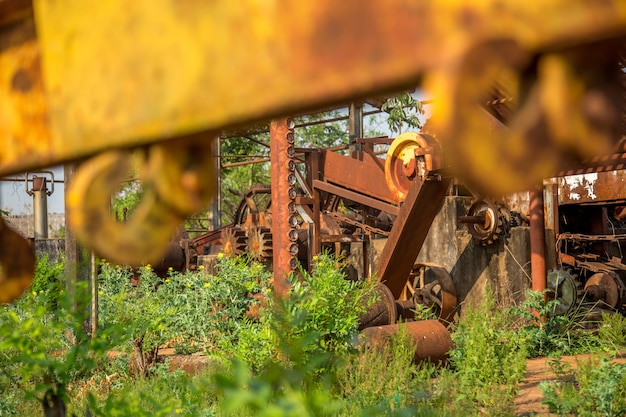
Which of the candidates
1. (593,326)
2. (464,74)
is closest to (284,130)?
(593,326)

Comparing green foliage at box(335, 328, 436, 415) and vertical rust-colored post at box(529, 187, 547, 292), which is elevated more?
vertical rust-colored post at box(529, 187, 547, 292)

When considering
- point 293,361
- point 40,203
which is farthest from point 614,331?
point 40,203

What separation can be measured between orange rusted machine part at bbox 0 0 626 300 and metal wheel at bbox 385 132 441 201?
7.76 metres

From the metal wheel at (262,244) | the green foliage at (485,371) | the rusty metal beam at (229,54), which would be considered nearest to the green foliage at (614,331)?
the green foliage at (485,371)

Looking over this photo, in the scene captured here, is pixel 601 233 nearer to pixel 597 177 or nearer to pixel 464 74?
pixel 597 177

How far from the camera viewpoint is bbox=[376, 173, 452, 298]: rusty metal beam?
30.2 feet

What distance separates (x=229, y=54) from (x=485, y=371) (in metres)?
5.41

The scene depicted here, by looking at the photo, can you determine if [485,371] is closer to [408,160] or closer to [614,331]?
[614,331]

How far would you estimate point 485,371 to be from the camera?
19.8ft

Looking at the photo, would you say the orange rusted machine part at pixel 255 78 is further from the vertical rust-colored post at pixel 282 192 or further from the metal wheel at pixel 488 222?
the metal wheel at pixel 488 222

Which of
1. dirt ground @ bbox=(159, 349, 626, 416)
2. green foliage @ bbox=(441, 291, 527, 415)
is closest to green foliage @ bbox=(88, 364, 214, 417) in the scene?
dirt ground @ bbox=(159, 349, 626, 416)

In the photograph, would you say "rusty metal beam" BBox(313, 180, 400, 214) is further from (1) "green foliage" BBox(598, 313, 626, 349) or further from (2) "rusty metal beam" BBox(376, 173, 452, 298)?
(1) "green foliage" BBox(598, 313, 626, 349)

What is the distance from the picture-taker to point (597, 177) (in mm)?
9625

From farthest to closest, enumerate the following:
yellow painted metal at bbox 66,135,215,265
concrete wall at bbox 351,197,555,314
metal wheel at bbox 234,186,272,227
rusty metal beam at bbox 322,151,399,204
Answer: metal wheel at bbox 234,186,272,227 → rusty metal beam at bbox 322,151,399,204 → concrete wall at bbox 351,197,555,314 → yellow painted metal at bbox 66,135,215,265
